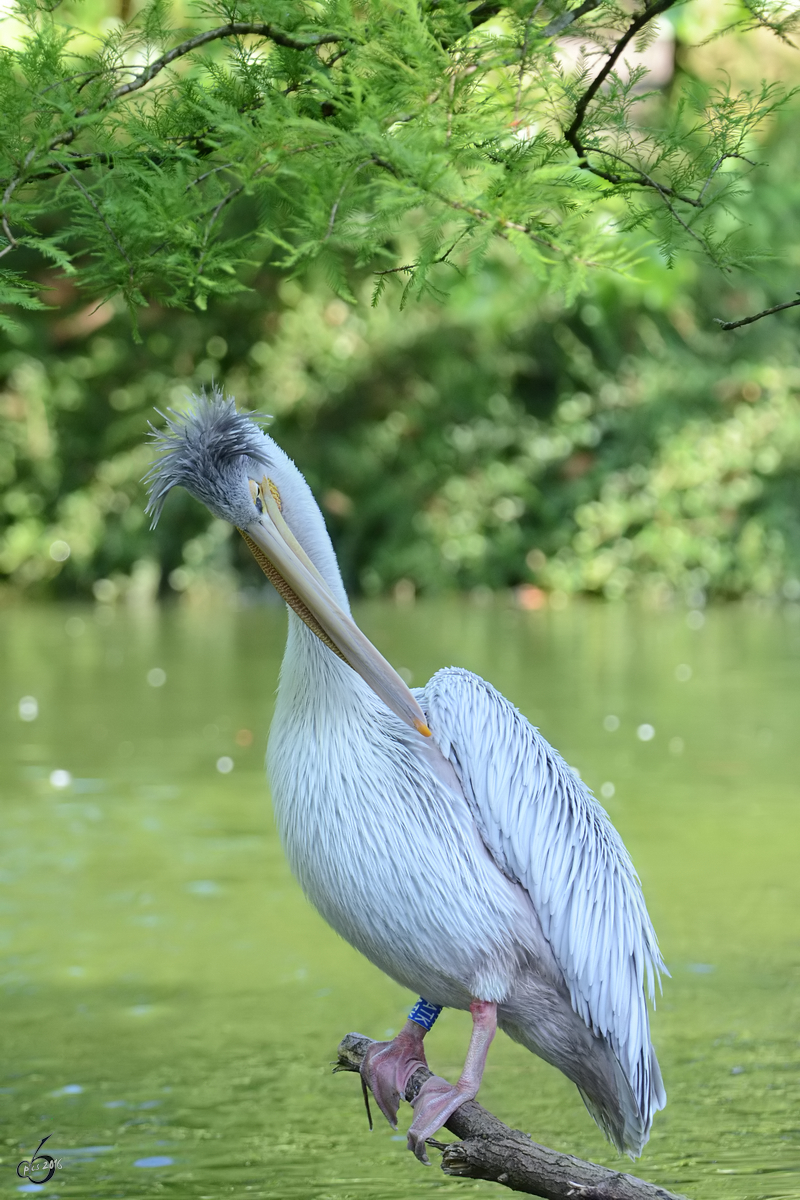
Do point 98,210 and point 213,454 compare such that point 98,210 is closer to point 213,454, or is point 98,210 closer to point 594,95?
point 213,454

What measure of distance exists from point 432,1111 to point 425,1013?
28cm

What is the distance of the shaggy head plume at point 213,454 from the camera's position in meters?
2.47

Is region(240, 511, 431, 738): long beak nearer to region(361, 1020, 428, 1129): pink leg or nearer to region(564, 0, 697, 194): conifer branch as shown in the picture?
region(361, 1020, 428, 1129): pink leg

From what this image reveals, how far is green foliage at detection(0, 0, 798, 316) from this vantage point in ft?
6.71

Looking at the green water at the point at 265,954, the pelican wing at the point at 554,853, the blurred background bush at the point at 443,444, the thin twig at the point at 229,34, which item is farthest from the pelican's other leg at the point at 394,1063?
the blurred background bush at the point at 443,444

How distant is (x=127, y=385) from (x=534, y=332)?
3.98 metres

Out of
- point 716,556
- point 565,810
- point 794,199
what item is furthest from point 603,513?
point 565,810

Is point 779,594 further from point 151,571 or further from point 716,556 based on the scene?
point 151,571

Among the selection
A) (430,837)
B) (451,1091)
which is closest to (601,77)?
(430,837)

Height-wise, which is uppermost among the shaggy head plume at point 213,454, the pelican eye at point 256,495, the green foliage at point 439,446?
the green foliage at point 439,446

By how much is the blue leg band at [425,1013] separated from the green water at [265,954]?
556 mm

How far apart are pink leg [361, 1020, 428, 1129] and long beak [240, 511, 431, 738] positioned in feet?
1.88

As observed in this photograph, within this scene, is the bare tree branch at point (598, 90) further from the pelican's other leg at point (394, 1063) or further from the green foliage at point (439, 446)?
the green foliage at point (439, 446)

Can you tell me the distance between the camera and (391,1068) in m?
2.71
